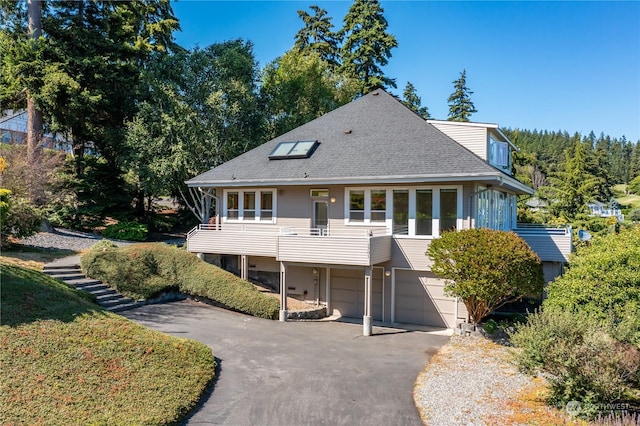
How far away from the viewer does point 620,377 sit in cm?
755

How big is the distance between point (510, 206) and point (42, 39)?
92.2 feet

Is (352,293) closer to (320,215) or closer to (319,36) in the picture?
(320,215)

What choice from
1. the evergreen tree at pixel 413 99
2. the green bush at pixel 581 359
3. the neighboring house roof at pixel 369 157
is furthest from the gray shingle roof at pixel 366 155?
the evergreen tree at pixel 413 99

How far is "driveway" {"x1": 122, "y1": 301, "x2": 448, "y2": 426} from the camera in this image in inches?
322

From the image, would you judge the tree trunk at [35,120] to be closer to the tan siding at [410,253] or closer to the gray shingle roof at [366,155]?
the gray shingle roof at [366,155]

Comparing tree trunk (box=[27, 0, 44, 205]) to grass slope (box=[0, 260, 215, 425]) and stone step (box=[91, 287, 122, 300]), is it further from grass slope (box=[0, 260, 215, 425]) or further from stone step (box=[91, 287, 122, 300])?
grass slope (box=[0, 260, 215, 425])

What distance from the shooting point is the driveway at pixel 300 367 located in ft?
26.8

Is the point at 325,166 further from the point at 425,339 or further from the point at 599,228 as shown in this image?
the point at 599,228

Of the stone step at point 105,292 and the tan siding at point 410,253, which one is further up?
the tan siding at point 410,253

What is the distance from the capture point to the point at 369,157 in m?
16.7

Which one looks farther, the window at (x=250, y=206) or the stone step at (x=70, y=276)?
the window at (x=250, y=206)

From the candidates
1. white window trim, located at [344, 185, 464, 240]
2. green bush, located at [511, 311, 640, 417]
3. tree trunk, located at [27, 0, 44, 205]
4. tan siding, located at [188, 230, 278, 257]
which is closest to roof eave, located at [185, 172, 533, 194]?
white window trim, located at [344, 185, 464, 240]

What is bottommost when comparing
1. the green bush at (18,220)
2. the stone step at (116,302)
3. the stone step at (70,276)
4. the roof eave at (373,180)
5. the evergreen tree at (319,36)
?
the stone step at (116,302)

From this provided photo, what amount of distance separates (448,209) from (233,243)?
30.0 ft
